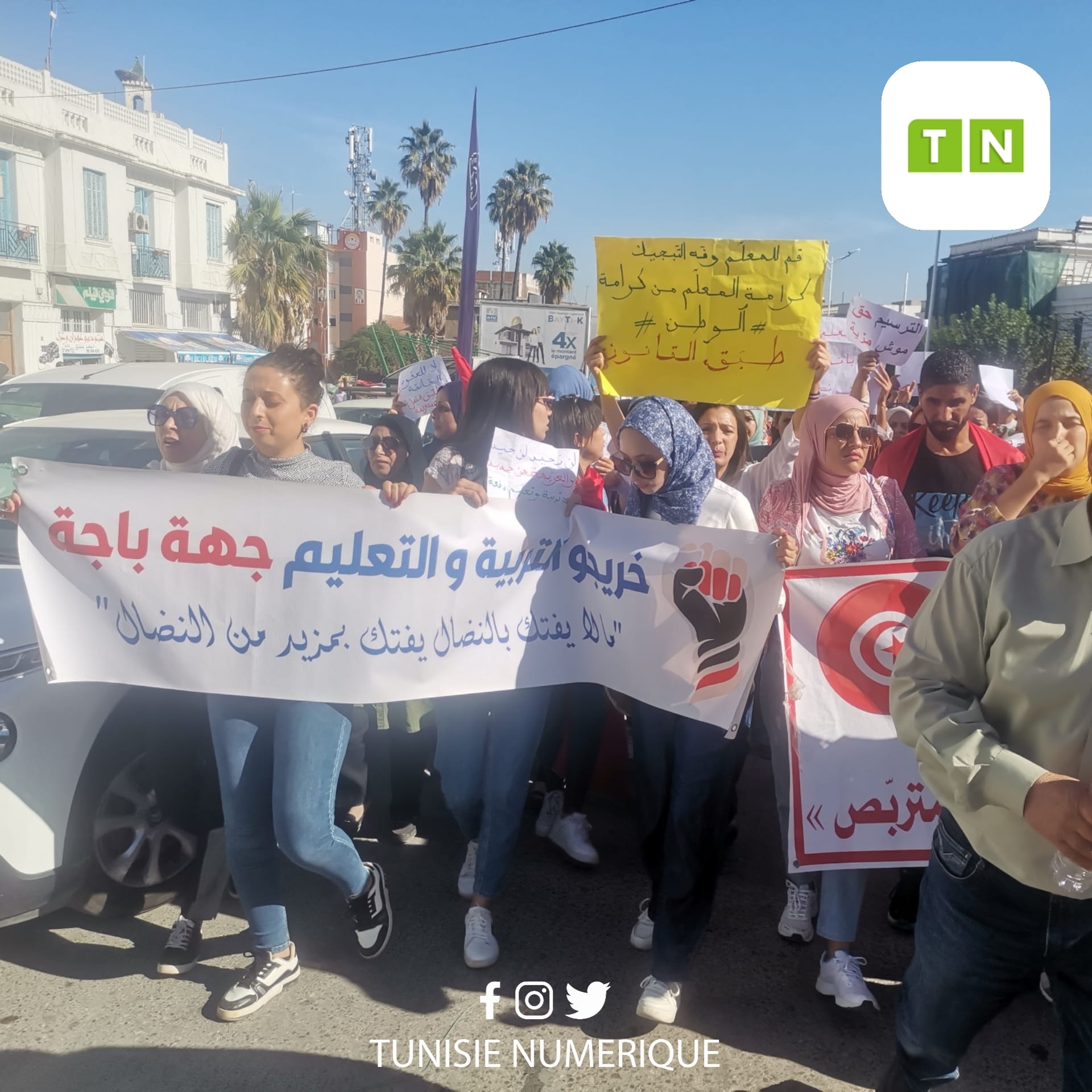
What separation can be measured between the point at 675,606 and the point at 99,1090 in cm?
209

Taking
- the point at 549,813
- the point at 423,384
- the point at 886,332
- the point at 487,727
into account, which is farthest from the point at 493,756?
the point at 886,332

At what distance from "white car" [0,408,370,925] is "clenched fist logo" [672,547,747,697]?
1.75 m

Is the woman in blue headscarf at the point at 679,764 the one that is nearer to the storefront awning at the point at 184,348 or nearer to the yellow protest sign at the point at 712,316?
the yellow protest sign at the point at 712,316

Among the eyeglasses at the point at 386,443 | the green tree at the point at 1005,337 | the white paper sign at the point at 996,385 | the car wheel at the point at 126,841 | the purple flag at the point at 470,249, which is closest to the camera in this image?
the car wheel at the point at 126,841

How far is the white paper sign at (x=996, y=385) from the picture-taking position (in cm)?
743

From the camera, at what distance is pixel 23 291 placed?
28.7 meters

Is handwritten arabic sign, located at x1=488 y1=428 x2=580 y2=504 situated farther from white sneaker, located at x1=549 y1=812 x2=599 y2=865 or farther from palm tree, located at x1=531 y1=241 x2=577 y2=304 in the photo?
palm tree, located at x1=531 y1=241 x2=577 y2=304

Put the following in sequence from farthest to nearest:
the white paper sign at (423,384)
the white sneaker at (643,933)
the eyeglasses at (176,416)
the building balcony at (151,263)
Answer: the building balcony at (151,263) < the white paper sign at (423,384) < the eyeglasses at (176,416) < the white sneaker at (643,933)

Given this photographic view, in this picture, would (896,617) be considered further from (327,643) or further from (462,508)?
(327,643)

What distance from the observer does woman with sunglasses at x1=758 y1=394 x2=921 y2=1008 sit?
9.95 feet

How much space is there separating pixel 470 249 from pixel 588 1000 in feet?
13.1

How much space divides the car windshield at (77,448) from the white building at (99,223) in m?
19.4

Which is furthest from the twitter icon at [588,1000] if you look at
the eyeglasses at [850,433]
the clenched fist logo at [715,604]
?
the eyeglasses at [850,433]

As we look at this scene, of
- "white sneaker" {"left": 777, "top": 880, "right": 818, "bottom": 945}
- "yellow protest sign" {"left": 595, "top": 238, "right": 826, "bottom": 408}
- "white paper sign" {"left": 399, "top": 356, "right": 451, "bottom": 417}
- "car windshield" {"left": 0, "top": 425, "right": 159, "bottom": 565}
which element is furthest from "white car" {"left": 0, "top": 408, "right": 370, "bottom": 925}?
"white paper sign" {"left": 399, "top": 356, "right": 451, "bottom": 417}
